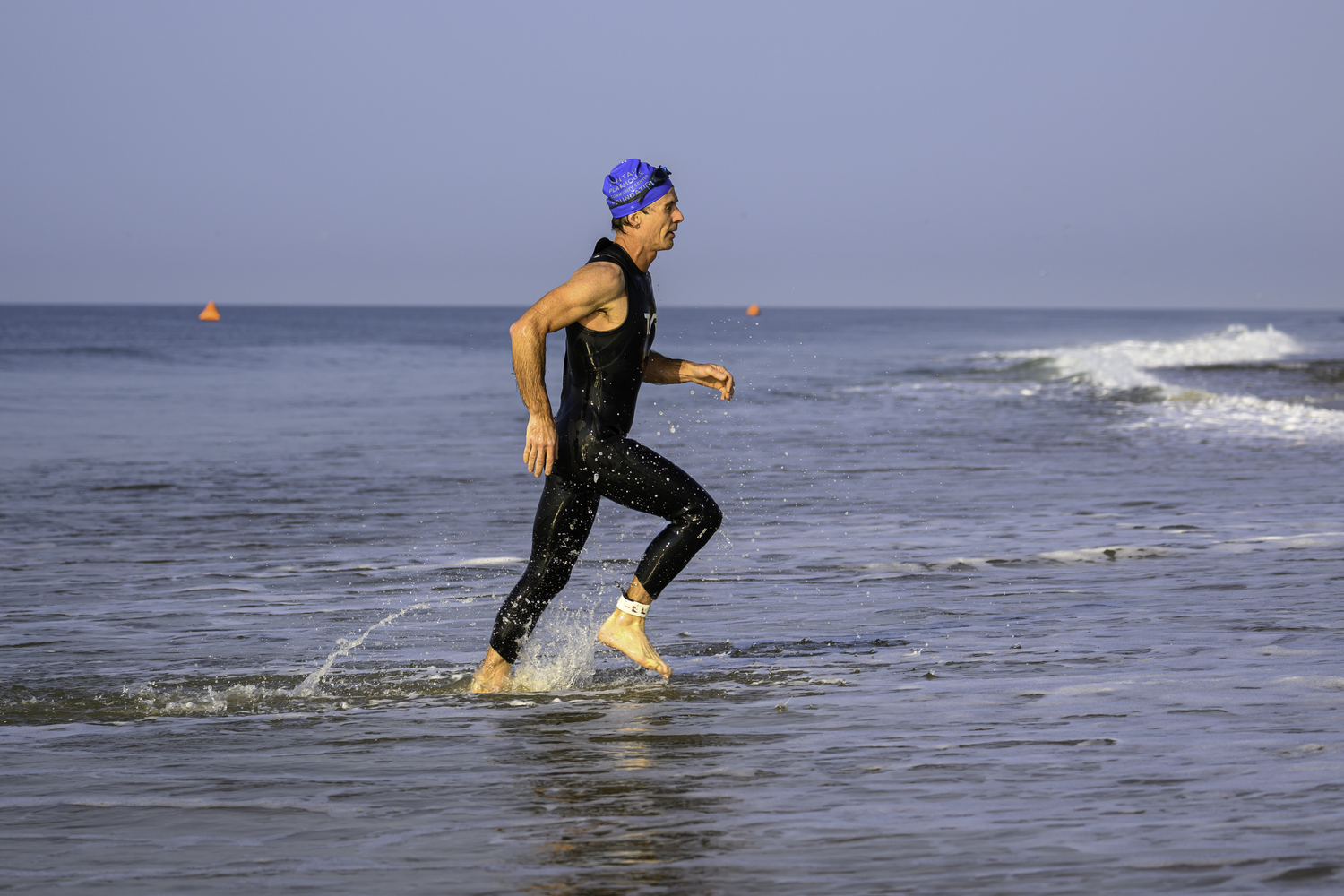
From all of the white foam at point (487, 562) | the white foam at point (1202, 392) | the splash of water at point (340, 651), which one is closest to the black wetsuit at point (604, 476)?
the splash of water at point (340, 651)

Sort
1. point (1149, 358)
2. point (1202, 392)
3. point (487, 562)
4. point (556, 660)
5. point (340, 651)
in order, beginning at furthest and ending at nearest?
1. point (1149, 358)
2. point (1202, 392)
3. point (487, 562)
4. point (340, 651)
5. point (556, 660)

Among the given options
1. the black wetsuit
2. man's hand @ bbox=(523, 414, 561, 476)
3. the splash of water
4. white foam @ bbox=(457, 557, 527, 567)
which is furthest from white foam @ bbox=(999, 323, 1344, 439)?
man's hand @ bbox=(523, 414, 561, 476)

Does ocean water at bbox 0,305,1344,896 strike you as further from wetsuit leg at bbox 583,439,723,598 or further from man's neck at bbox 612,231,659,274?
man's neck at bbox 612,231,659,274

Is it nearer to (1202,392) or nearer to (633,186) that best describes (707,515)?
(633,186)

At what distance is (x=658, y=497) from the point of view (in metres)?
5.37

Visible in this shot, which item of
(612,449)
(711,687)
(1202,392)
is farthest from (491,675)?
(1202,392)

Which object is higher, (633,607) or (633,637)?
(633,607)

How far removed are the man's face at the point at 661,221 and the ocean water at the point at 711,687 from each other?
1.59m

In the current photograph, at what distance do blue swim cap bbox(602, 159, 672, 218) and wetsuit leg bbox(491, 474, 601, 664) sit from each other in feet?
3.23

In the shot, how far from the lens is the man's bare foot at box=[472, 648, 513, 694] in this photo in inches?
214

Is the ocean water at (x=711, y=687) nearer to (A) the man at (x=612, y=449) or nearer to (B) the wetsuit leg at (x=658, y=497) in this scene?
(A) the man at (x=612, y=449)

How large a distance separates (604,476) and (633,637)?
62cm

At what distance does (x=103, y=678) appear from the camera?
18.7 ft

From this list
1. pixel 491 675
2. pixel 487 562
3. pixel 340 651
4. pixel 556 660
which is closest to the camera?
pixel 491 675
